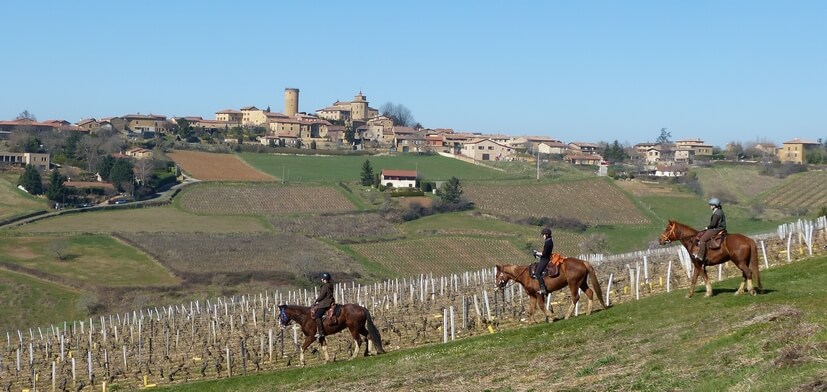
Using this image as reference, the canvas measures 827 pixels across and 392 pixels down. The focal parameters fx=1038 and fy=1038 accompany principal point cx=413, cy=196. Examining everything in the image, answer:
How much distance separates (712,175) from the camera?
117 metres

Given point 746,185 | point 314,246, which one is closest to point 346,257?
point 314,246

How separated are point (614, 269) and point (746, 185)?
7528 cm

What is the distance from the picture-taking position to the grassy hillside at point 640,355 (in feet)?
45.5

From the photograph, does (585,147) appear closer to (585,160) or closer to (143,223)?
(585,160)

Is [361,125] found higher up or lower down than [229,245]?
higher up

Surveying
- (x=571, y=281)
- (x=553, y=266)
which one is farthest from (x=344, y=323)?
(x=571, y=281)

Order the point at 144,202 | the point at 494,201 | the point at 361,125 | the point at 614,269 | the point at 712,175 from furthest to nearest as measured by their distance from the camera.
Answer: the point at 361,125 < the point at 712,175 < the point at 494,201 < the point at 144,202 < the point at 614,269

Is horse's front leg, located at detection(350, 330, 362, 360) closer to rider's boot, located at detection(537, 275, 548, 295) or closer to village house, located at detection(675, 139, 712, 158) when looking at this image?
rider's boot, located at detection(537, 275, 548, 295)

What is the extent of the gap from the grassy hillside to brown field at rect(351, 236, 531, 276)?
4834 cm

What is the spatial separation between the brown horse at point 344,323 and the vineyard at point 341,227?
5625 centimetres

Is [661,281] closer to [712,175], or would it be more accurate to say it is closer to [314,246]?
[314,246]

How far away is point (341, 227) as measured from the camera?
85.2 metres

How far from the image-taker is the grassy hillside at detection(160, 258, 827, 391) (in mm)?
13867

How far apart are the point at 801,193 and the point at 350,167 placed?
165 feet
